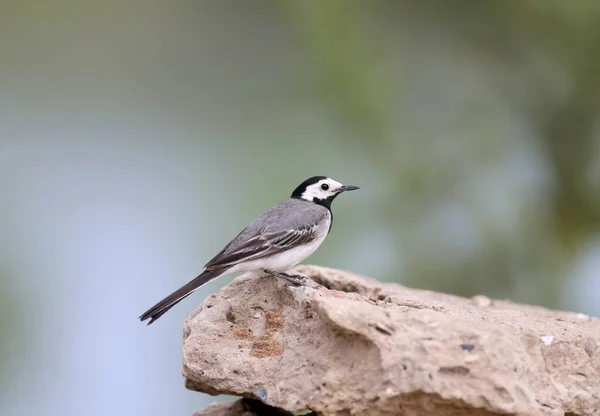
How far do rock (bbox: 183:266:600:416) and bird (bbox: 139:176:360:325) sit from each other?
0.53 ft

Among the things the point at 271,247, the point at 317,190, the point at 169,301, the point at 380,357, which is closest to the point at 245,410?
the point at 169,301

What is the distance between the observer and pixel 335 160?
28.2 feet

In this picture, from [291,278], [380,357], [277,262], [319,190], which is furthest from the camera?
[319,190]

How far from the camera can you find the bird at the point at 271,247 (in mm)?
4605

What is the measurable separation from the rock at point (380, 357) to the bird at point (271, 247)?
160mm

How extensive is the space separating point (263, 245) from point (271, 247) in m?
0.05

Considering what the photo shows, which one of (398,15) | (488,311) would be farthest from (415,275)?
(488,311)

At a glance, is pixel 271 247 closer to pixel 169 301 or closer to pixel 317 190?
pixel 169 301

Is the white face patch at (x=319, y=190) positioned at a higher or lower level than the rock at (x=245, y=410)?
higher

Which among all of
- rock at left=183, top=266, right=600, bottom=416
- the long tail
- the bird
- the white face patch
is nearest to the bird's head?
the white face patch

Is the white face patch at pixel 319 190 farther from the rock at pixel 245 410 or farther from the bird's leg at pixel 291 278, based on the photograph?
the rock at pixel 245 410

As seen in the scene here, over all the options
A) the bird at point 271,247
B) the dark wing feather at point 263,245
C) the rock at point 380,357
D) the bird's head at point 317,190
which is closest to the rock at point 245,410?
the rock at point 380,357

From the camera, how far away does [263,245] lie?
4848 mm

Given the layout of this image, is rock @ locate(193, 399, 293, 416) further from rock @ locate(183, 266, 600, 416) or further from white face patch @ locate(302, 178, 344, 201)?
white face patch @ locate(302, 178, 344, 201)
